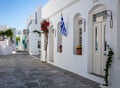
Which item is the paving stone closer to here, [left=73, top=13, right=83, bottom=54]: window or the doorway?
the doorway

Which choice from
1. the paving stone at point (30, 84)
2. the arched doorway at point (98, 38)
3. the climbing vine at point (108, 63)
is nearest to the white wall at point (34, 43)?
the arched doorway at point (98, 38)

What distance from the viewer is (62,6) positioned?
49.8 feet

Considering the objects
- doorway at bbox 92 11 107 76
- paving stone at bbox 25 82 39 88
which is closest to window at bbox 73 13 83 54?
doorway at bbox 92 11 107 76

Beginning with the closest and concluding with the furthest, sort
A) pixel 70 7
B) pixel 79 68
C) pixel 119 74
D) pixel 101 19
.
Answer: pixel 119 74, pixel 101 19, pixel 79 68, pixel 70 7

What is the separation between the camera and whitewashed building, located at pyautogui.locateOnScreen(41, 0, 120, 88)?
840 centimetres

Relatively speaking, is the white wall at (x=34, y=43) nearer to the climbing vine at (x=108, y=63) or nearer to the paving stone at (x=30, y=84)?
the paving stone at (x=30, y=84)

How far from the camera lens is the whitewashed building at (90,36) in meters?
8.40

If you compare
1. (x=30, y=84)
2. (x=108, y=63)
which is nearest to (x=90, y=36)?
(x=108, y=63)

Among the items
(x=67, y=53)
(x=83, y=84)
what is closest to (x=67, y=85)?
(x=83, y=84)

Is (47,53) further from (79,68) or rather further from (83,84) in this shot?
(83,84)

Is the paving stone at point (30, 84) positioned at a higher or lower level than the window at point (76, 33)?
lower

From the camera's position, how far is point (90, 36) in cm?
1092

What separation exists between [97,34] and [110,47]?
1.95 m

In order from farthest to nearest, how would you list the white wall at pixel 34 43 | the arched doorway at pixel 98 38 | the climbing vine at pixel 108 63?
the white wall at pixel 34 43, the arched doorway at pixel 98 38, the climbing vine at pixel 108 63
